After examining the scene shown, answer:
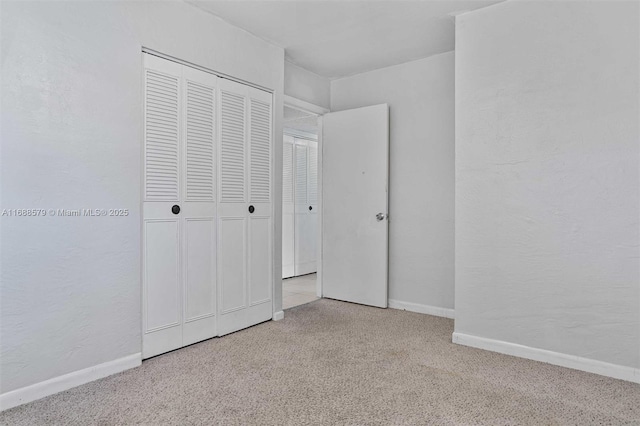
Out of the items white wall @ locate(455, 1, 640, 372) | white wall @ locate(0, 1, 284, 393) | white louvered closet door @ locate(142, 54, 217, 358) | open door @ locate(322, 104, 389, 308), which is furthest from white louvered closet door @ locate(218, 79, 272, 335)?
white wall @ locate(455, 1, 640, 372)

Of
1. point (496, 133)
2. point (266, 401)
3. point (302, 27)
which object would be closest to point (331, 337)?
point (266, 401)

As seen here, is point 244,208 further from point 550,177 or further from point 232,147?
point 550,177

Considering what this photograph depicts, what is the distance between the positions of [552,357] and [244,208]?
2497mm

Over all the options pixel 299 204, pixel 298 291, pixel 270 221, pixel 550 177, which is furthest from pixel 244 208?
pixel 299 204

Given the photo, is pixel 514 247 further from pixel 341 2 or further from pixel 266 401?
pixel 341 2

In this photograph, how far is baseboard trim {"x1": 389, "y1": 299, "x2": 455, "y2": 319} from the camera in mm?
3580

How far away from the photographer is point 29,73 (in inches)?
78.8

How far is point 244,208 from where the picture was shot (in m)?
3.20

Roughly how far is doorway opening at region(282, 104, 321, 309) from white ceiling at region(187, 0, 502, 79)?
1.83 metres

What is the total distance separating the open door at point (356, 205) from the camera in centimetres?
391

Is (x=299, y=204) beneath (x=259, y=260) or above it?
above

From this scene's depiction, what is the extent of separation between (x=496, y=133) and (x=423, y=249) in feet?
4.66

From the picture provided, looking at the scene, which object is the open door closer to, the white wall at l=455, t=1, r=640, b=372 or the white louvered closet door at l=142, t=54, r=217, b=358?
the white wall at l=455, t=1, r=640, b=372

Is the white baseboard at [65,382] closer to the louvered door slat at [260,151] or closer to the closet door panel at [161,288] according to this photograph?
the closet door panel at [161,288]
